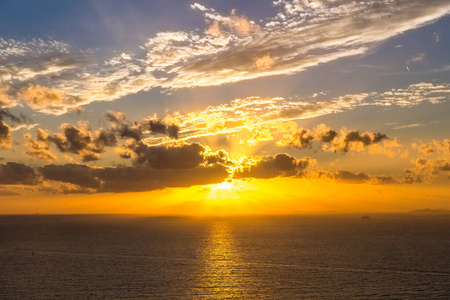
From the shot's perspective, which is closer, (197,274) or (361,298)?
(361,298)

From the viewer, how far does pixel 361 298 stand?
6688 centimetres

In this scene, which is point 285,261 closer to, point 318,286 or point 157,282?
point 318,286

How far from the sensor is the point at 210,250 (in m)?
137

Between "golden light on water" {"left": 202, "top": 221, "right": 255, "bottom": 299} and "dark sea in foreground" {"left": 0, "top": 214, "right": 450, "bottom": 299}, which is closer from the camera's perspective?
"dark sea in foreground" {"left": 0, "top": 214, "right": 450, "bottom": 299}

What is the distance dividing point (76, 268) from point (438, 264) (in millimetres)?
83727

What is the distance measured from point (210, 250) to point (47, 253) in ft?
163

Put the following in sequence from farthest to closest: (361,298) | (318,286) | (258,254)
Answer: (258,254)
(318,286)
(361,298)

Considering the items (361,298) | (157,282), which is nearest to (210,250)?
(157,282)

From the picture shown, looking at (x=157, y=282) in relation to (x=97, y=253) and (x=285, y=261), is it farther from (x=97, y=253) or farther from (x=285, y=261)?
(x=97, y=253)

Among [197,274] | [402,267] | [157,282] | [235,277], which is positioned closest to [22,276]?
[157,282]

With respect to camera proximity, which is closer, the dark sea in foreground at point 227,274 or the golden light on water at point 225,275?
the dark sea in foreground at point 227,274

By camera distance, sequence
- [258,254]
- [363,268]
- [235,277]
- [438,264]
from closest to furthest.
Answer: [235,277]
[363,268]
[438,264]
[258,254]

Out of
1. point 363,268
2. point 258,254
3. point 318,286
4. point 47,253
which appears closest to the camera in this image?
point 318,286

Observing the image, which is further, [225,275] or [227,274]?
[227,274]
